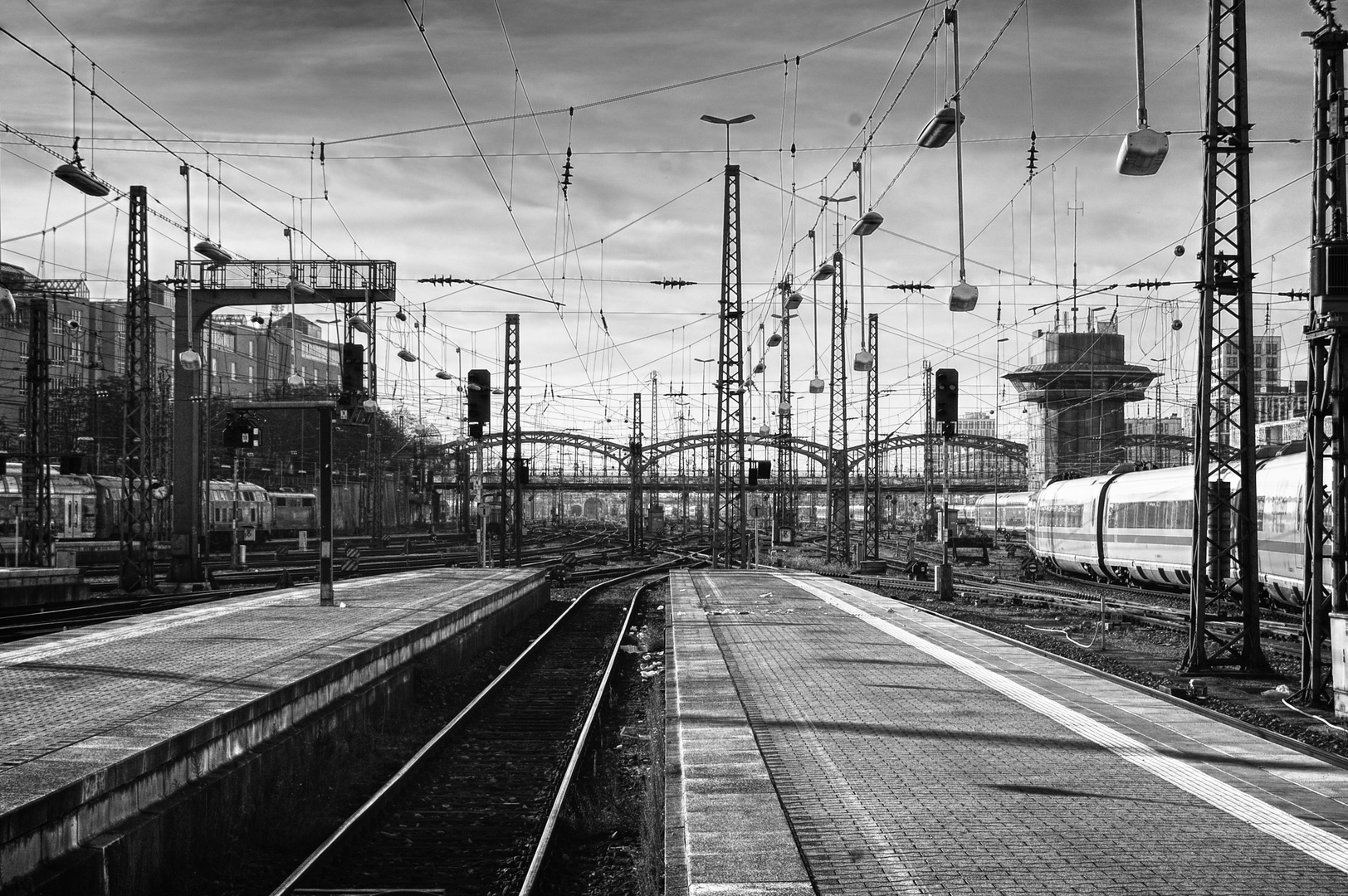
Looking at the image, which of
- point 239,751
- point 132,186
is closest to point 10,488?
point 132,186

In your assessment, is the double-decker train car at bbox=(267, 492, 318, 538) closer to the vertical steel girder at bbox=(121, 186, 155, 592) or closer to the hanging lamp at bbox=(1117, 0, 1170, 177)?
the vertical steel girder at bbox=(121, 186, 155, 592)

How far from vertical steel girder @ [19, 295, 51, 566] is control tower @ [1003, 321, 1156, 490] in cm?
6038

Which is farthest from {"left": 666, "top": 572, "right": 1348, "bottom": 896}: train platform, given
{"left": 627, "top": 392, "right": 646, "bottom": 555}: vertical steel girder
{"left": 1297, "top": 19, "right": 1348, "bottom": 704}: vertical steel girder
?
{"left": 627, "top": 392, "right": 646, "bottom": 555}: vertical steel girder

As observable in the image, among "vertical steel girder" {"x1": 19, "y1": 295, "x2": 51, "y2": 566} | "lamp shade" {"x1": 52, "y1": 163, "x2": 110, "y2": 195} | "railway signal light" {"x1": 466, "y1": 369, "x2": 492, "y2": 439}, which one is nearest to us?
"lamp shade" {"x1": 52, "y1": 163, "x2": 110, "y2": 195}

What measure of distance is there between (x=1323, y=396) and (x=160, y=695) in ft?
41.4

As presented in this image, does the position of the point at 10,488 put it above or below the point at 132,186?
below

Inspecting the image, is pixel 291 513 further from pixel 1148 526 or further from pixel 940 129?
pixel 940 129

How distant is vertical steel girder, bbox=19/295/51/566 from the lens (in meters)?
32.3

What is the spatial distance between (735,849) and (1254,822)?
3.60 m

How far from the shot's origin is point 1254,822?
305 inches

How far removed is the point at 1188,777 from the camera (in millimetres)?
9000

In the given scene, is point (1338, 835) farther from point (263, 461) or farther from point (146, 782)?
point (263, 461)

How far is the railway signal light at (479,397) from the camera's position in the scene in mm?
27828

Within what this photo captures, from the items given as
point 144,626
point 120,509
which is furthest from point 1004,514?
point 144,626
